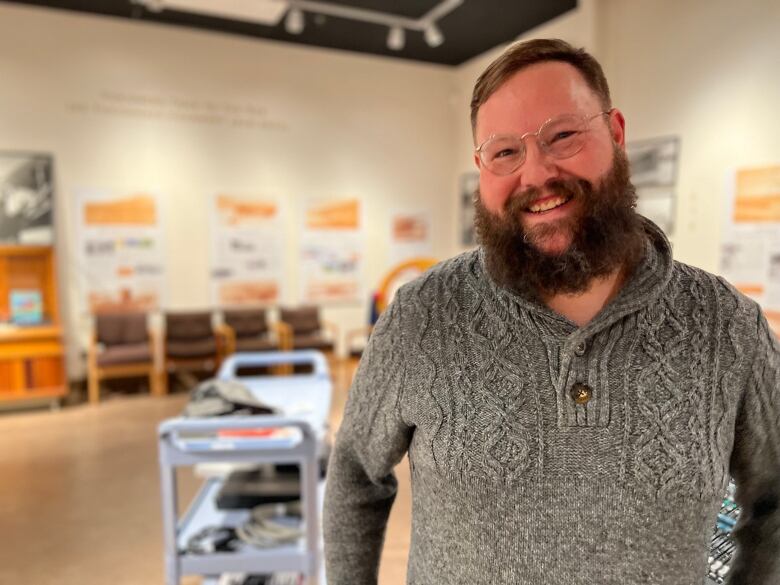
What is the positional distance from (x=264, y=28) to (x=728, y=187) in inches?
203

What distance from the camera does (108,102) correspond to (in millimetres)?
6133

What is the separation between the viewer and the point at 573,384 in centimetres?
94

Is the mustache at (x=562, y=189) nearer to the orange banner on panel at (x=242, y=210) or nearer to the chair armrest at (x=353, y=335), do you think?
the orange banner on panel at (x=242, y=210)

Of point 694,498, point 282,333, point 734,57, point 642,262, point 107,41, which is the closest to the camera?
point 694,498

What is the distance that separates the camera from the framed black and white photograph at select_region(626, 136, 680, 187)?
4.57 metres

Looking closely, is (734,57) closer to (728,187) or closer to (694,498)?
(728,187)

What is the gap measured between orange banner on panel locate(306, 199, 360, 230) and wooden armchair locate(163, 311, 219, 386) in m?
1.84

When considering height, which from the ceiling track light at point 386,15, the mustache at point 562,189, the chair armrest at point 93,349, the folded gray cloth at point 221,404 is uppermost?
the ceiling track light at point 386,15

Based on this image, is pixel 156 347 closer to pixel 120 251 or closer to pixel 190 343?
pixel 190 343

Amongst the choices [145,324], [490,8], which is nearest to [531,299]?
[490,8]

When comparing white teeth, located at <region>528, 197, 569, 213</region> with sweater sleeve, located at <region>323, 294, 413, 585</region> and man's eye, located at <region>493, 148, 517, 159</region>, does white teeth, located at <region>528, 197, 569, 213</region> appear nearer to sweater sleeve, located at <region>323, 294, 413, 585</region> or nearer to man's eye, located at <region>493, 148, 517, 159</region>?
man's eye, located at <region>493, 148, 517, 159</region>

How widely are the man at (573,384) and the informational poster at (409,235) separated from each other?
667 centimetres

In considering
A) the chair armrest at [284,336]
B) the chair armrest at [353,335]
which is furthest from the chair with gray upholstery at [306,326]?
the chair armrest at [353,335]

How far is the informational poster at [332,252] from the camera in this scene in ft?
23.7
